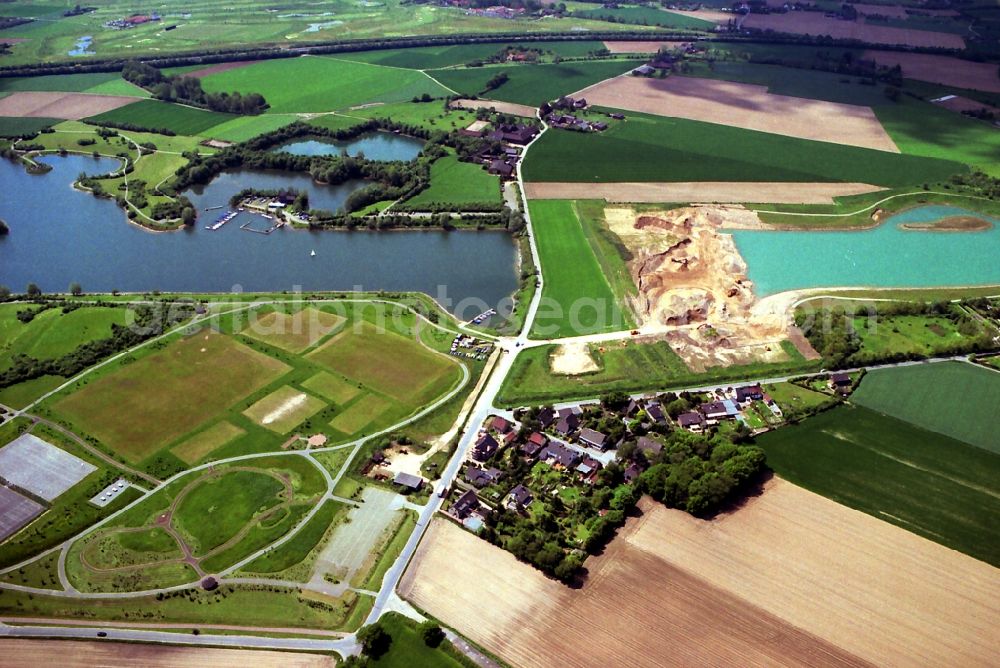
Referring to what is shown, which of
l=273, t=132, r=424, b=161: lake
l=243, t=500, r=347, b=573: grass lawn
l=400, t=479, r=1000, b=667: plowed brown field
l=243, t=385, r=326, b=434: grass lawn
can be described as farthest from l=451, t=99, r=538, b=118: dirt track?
l=400, t=479, r=1000, b=667: plowed brown field

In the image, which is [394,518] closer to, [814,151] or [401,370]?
[401,370]

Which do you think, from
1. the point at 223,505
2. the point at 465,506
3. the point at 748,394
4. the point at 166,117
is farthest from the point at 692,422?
the point at 166,117

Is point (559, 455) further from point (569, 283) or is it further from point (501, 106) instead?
point (501, 106)

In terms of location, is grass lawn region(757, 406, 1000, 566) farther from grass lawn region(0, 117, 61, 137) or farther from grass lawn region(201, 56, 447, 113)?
grass lawn region(0, 117, 61, 137)

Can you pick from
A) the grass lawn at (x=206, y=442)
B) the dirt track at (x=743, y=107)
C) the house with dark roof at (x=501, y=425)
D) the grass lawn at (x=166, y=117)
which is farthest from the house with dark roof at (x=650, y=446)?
the grass lawn at (x=166, y=117)

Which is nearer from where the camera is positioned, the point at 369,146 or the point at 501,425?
the point at 501,425

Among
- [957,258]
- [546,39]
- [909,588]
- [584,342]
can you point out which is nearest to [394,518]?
[584,342]

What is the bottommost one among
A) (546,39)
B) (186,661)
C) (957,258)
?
(186,661)
